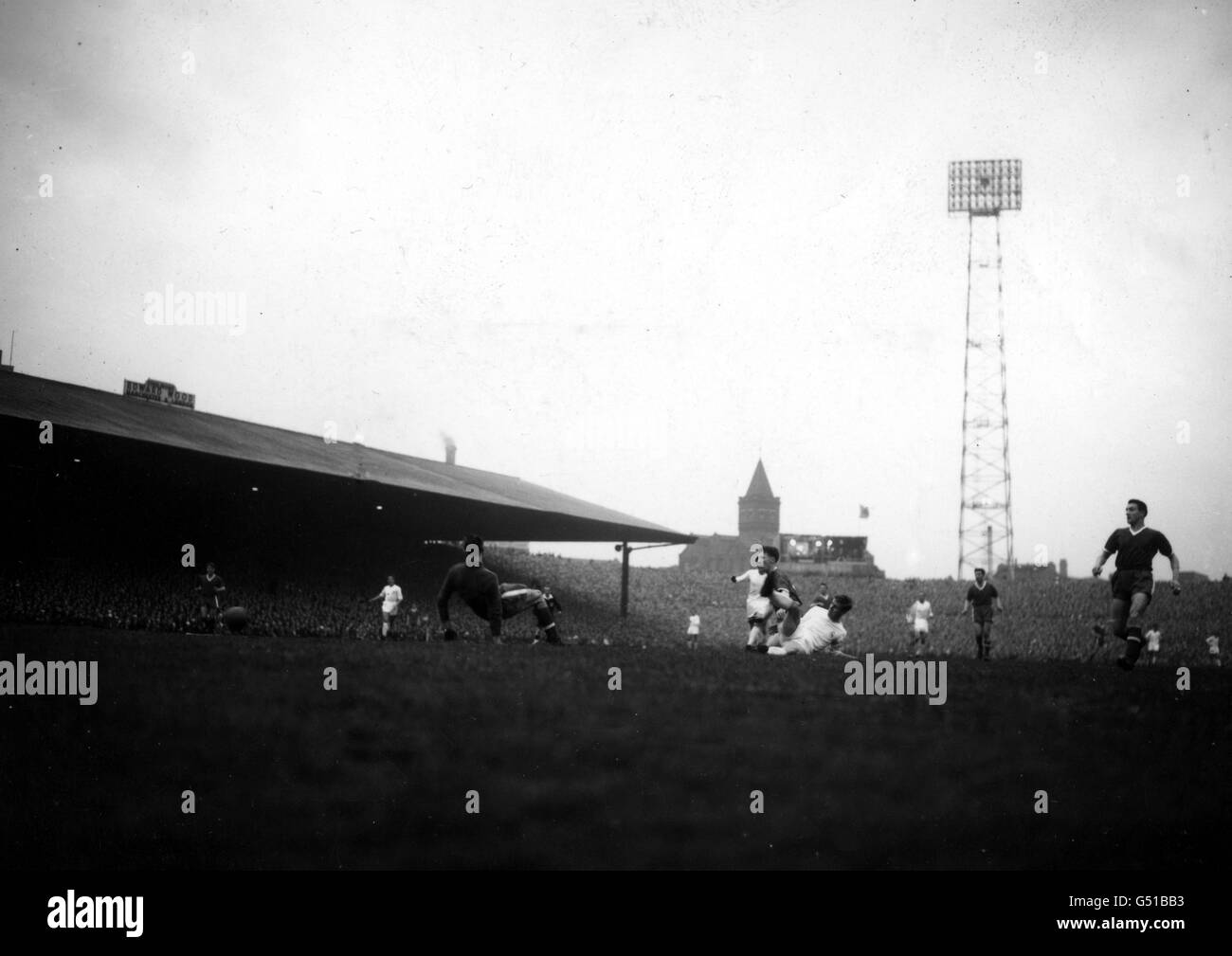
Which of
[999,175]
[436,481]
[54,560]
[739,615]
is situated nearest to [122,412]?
[54,560]

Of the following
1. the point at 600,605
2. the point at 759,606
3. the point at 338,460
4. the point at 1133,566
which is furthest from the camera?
the point at 600,605

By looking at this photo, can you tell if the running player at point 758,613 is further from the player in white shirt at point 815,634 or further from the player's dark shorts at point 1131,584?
the player's dark shorts at point 1131,584

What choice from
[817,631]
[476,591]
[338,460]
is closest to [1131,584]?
[817,631]

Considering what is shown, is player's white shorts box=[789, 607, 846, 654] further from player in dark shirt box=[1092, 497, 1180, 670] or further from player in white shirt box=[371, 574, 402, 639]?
player in white shirt box=[371, 574, 402, 639]

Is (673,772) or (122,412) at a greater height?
(122,412)

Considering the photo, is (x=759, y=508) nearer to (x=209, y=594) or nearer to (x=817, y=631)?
(x=209, y=594)

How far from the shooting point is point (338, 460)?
96.6 feet

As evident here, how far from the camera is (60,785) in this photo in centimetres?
482

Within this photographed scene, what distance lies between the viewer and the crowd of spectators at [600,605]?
2247 cm

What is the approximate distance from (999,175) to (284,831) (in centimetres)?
5578

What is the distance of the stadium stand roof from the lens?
2133cm

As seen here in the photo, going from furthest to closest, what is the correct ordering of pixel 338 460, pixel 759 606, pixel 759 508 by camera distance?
pixel 759 508 → pixel 338 460 → pixel 759 606

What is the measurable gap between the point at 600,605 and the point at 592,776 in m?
37.1

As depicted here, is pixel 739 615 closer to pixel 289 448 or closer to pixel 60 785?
pixel 289 448
